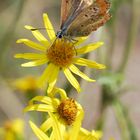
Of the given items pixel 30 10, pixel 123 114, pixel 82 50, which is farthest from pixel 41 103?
pixel 30 10

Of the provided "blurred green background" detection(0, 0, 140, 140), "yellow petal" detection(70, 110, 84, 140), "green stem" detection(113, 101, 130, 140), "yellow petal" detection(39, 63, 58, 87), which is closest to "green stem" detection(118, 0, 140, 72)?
"blurred green background" detection(0, 0, 140, 140)

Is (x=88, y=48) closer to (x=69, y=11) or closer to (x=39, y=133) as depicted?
(x=69, y=11)

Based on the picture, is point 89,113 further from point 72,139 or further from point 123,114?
point 72,139

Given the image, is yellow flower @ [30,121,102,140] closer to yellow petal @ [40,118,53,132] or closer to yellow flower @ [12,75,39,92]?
yellow petal @ [40,118,53,132]

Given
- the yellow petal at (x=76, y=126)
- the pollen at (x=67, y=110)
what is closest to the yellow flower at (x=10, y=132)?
the pollen at (x=67, y=110)

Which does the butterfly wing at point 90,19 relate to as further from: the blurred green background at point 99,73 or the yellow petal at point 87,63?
the blurred green background at point 99,73

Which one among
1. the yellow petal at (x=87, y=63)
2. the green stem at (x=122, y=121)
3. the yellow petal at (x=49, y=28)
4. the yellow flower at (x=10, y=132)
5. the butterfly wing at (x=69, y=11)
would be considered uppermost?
the butterfly wing at (x=69, y=11)
